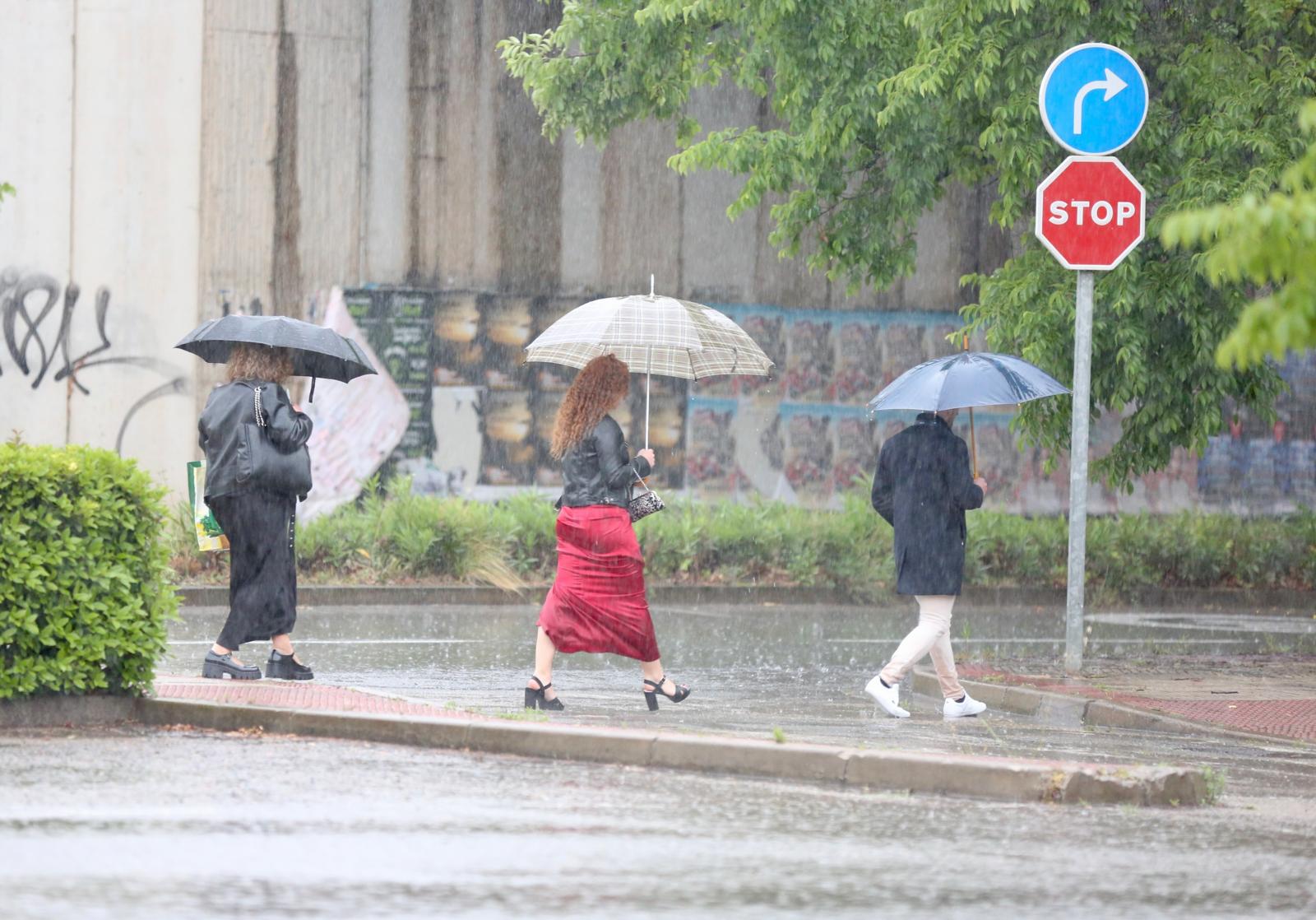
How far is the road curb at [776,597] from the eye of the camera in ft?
56.0

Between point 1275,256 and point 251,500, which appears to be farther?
point 251,500

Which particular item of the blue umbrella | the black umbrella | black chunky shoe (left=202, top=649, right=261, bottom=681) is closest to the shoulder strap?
the black umbrella

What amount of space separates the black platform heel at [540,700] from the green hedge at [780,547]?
7.65 meters

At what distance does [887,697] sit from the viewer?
35.1 ft

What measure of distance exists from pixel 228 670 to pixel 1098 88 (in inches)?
237

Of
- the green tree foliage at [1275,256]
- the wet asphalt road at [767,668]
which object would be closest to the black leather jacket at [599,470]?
the wet asphalt road at [767,668]

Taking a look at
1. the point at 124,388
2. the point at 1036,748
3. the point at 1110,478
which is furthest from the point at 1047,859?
the point at 124,388

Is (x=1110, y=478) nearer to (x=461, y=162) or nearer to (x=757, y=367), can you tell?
(x=757, y=367)

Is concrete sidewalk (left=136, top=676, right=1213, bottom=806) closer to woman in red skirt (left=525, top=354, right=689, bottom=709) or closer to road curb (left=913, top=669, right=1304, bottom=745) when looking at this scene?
woman in red skirt (left=525, top=354, right=689, bottom=709)

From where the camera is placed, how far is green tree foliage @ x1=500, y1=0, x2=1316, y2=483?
13.2 meters

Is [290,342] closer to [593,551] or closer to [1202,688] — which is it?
[593,551]

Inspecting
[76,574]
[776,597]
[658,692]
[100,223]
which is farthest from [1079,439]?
[100,223]

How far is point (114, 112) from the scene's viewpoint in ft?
67.2

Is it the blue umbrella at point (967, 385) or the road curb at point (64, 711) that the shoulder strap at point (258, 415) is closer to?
the road curb at point (64, 711)
